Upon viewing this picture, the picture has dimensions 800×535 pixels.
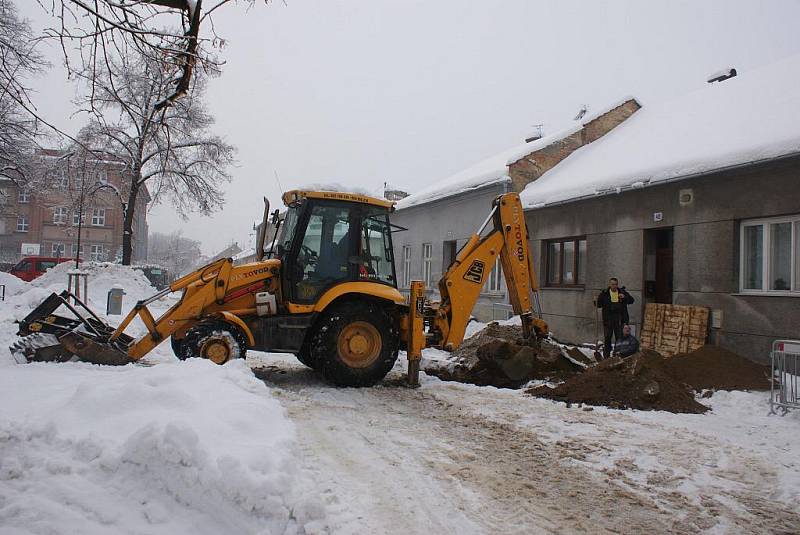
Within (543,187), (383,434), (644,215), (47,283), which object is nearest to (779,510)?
(383,434)

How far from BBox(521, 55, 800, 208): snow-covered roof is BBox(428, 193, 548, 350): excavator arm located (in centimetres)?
360

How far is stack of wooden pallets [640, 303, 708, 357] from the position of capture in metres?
9.46

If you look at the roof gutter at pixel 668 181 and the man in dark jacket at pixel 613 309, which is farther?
the man in dark jacket at pixel 613 309

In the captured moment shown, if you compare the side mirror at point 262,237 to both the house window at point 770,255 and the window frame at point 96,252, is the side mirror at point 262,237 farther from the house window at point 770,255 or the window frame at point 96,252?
the window frame at point 96,252

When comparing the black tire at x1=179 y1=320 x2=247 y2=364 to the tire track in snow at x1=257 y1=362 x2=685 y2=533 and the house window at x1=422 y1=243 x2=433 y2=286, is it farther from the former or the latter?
the house window at x1=422 y1=243 x2=433 y2=286

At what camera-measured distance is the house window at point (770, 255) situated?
27.4 feet

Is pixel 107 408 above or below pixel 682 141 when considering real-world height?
below

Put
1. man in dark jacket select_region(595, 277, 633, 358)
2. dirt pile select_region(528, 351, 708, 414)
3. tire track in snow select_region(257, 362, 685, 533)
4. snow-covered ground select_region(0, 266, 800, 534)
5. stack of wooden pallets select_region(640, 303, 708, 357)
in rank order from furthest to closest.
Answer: man in dark jacket select_region(595, 277, 633, 358), stack of wooden pallets select_region(640, 303, 708, 357), dirt pile select_region(528, 351, 708, 414), tire track in snow select_region(257, 362, 685, 533), snow-covered ground select_region(0, 266, 800, 534)

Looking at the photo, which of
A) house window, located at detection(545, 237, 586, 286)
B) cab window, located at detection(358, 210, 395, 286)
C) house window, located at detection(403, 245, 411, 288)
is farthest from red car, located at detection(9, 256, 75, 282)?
cab window, located at detection(358, 210, 395, 286)

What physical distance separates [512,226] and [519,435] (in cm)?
365

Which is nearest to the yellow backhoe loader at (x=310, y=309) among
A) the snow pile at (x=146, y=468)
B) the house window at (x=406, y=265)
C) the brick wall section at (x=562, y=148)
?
the snow pile at (x=146, y=468)

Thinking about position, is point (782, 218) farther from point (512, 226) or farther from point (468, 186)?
point (468, 186)

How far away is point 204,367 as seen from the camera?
541cm

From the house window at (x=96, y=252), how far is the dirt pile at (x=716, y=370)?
5129cm
